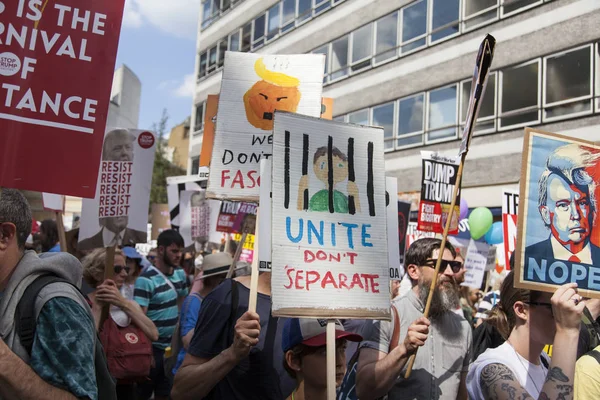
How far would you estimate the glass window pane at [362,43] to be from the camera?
2060 centimetres

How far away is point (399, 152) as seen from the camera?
19016 millimetres

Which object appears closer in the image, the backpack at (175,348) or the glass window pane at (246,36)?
the backpack at (175,348)

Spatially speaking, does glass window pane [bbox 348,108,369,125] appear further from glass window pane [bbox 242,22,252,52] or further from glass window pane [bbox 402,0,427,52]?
glass window pane [bbox 242,22,252,52]

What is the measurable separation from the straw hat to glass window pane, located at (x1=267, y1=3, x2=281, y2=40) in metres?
20.7

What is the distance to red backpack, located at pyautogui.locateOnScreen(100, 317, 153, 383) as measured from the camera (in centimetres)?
475

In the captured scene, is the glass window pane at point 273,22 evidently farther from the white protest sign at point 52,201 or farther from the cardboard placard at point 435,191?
the white protest sign at point 52,201

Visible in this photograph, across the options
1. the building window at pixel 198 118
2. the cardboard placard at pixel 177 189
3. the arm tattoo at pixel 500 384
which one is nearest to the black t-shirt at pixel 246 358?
the arm tattoo at pixel 500 384

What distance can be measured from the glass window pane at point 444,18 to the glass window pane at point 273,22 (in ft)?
28.6

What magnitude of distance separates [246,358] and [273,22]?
2382 centimetres

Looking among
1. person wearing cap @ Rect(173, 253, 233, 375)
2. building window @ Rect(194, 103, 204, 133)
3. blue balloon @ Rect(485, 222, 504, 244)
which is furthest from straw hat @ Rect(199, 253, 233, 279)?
building window @ Rect(194, 103, 204, 133)

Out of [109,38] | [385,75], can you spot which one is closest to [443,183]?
[109,38]

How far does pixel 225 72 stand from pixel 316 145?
1.20m

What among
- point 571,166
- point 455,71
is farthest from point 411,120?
point 571,166

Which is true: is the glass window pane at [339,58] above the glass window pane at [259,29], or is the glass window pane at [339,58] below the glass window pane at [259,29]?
below
